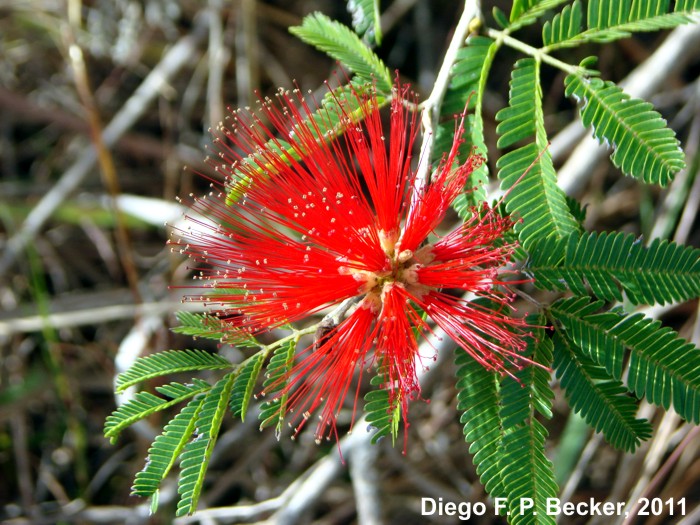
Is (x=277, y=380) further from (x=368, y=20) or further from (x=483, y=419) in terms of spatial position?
(x=368, y=20)

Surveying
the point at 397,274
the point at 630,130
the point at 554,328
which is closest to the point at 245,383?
the point at 397,274

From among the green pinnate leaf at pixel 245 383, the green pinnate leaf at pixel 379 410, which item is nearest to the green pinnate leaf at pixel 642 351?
the green pinnate leaf at pixel 379 410

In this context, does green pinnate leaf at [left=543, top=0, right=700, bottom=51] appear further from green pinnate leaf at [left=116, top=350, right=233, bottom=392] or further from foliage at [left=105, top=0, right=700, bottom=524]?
green pinnate leaf at [left=116, top=350, right=233, bottom=392]

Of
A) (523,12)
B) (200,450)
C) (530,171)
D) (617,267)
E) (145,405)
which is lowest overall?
(200,450)

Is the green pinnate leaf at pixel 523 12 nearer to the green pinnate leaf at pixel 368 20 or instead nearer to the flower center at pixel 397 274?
the green pinnate leaf at pixel 368 20

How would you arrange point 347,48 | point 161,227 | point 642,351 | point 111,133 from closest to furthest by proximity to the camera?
1. point 642,351
2. point 347,48
3. point 161,227
4. point 111,133

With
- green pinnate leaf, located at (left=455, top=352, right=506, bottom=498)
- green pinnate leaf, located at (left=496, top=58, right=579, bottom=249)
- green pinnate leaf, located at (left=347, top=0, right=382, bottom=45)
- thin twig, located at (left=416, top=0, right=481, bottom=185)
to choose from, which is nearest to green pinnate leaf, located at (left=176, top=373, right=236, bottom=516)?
green pinnate leaf, located at (left=455, top=352, right=506, bottom=498)
